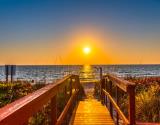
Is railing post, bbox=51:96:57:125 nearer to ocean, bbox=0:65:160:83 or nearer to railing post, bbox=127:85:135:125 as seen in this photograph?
railing post, bbox=127:85:135:125

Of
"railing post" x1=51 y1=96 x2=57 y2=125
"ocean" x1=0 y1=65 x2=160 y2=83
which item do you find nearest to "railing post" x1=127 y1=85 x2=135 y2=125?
"railing post" x1=51 y1=96 x2=57 y2=125

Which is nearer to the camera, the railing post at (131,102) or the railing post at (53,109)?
the railing post at (53,109)

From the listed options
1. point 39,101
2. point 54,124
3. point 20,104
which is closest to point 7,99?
point 54,124

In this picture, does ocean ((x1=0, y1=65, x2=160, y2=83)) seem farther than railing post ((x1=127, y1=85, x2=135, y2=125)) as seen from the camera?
Yes

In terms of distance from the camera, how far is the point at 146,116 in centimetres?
950

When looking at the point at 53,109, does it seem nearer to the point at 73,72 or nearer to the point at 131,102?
the point at 131,102

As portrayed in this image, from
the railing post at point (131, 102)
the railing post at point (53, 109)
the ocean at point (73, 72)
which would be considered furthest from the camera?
the ocean at point (73, 72)

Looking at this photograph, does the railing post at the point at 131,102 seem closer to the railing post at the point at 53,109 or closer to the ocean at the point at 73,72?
the railing post at the point at 53,109

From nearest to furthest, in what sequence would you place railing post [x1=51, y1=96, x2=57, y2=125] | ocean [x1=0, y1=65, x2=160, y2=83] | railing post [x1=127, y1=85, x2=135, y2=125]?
railing post [x1=51, y1=96, x2=57, y2=125]
railing post [x1=127, y1=85, x2=135, y2=125]
ocean [x1=0, y1=65, x2=160, y2=83]

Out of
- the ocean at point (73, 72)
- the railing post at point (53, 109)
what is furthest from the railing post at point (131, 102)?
the ocean at point (73, 72)

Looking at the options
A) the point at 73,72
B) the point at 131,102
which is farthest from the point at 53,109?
the point at 73,72

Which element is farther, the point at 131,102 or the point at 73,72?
the point at 73,72

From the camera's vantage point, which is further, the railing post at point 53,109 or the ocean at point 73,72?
the ocean at point 73,72

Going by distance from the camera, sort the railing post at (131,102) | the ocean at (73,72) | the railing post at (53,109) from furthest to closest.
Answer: the ocean at (73,72) → the railing post at (131,102) → the railing post at (53,109)
